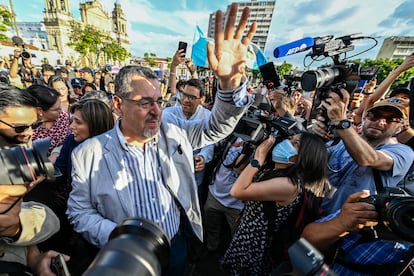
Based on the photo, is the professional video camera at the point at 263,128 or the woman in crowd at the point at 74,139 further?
the woman in crowd at the point at 74,139

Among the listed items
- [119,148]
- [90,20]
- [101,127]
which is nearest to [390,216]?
[119,148]

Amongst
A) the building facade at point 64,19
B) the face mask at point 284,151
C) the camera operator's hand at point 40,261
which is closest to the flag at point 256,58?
the face mask at point 284,151

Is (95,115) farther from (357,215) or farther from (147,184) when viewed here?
(357,215)

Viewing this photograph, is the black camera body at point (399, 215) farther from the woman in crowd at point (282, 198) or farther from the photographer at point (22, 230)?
the photographer at point (22, 230)

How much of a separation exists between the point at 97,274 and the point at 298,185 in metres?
1.45

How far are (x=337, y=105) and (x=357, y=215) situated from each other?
1.10m

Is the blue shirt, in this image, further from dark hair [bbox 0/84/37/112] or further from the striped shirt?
dark hair [bbox 0/84/37/112]

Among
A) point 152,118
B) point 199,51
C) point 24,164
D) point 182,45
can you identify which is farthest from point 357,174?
point 199,51

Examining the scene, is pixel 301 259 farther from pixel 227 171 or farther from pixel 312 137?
pixel 227 171

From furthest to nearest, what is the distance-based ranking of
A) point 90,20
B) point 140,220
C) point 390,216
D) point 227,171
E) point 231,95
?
point 90,20 < point 227,171 < point 231,95 < point 390,216 < point 140,220

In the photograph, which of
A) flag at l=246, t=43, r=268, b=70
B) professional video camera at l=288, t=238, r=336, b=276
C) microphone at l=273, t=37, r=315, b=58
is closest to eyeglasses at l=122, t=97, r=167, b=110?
professional video camera at l=288, t=238, r=336, b=276

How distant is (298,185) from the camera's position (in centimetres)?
156

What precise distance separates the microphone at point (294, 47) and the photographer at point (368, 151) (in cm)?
93

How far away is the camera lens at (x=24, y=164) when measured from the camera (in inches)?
31.6
